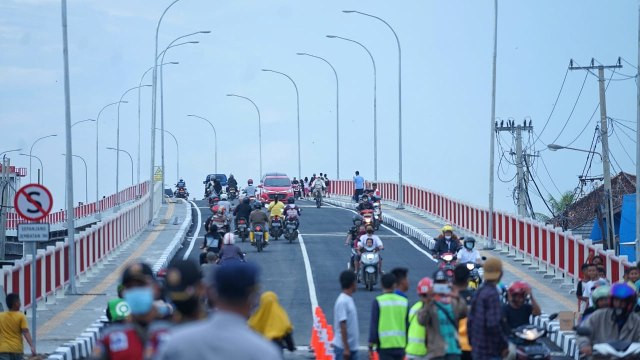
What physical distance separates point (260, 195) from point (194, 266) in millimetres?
59271

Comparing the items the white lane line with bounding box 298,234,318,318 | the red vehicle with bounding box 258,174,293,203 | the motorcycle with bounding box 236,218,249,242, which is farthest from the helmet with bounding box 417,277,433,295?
the red vehicle with bounding box 258,174,293,203

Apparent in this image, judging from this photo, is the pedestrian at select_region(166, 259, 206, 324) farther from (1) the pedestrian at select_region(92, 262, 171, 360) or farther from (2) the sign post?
(2) the sign post

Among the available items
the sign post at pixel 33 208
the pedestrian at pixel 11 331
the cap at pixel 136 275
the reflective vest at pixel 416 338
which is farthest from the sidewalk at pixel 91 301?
the cap at pixel 136 275

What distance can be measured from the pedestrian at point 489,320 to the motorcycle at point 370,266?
61.0 feet

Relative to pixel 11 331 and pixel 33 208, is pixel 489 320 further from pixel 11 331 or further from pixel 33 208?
pixel 33 208

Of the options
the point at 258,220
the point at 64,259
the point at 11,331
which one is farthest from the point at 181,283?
the point at 258,220

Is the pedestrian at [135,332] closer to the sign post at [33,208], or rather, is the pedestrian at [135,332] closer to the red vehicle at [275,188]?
the sign post at [33,208]

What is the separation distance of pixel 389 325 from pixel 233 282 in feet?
28.6

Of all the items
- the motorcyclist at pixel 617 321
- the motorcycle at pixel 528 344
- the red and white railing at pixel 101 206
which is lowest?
the red and white railing at pixel 101 206

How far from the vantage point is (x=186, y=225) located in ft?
180

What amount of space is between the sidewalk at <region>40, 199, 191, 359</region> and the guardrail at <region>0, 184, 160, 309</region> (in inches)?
12.5

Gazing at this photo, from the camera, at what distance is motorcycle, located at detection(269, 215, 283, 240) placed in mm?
47438

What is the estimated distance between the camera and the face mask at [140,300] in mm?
8820

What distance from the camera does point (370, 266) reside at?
3269 centimetres
